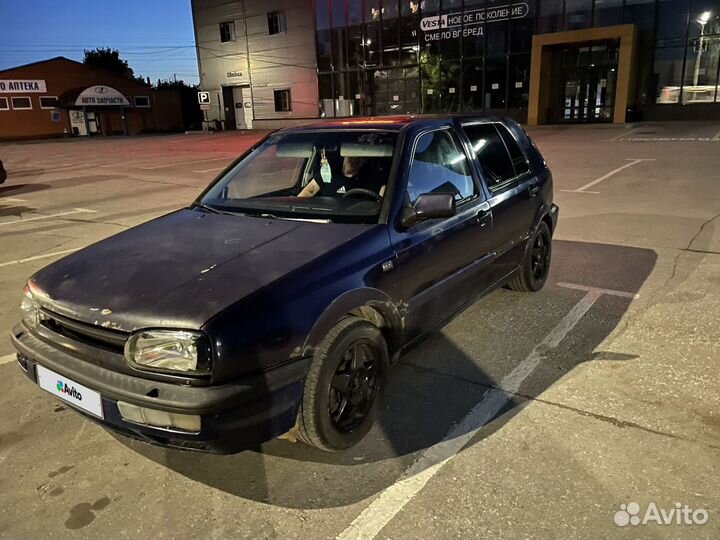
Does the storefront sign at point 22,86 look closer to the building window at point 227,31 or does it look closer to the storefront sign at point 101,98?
the storefront sign at point 101,98

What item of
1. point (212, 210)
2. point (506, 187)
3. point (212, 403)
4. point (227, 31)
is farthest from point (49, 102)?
point (212, 403)

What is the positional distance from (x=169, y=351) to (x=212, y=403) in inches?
11.7

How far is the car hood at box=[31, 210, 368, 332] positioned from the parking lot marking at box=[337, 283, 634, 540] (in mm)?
1126

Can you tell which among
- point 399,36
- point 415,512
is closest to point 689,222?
point 415,512

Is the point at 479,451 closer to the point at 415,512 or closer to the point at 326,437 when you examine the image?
the point at 415,512

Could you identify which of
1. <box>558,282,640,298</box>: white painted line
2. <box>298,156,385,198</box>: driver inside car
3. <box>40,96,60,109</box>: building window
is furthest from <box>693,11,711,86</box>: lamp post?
<box>40,96,60,109</box>: building window

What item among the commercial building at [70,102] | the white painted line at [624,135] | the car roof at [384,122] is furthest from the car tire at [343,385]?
the commercial building at [70,102]

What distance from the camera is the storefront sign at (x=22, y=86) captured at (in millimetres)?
43281

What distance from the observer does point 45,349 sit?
2762 millimetres

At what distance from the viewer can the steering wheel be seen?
3.38 meters

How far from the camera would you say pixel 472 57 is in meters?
29.0

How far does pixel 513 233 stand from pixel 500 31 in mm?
26835

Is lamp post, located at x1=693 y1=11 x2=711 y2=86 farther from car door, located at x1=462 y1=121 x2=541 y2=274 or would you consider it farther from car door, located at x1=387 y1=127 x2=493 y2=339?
car door, located at x1=387 y1=127 x2=493 y2=339

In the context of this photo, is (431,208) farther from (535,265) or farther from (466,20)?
(466,20)
